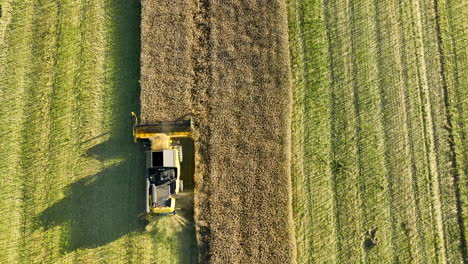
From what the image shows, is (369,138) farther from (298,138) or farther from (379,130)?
(298,138)

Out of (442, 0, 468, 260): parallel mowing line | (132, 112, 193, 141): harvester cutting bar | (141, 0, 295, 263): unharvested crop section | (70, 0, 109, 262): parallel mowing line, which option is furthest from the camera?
(132, 112, 193, 141): harvester cutting bar

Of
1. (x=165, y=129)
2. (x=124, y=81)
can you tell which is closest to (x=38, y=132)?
(x=124, y=81)

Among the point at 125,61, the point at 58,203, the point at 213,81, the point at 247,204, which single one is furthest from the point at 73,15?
the point at 247,204

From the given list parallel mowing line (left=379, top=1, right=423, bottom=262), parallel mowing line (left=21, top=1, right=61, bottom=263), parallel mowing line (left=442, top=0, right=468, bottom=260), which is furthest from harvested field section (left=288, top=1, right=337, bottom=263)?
parallel mowing line (left=21, top=1, right=61, bottom=263)

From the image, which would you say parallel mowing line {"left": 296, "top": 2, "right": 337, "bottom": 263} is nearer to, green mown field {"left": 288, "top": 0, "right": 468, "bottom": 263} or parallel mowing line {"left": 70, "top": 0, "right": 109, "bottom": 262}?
green mown field {"left": 288, "top": 0, "right": 468, "bottom": 263}

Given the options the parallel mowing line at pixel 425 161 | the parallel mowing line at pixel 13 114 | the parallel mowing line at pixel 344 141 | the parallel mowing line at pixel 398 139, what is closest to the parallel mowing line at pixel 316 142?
the parallel mowing line at pixel 344 141
